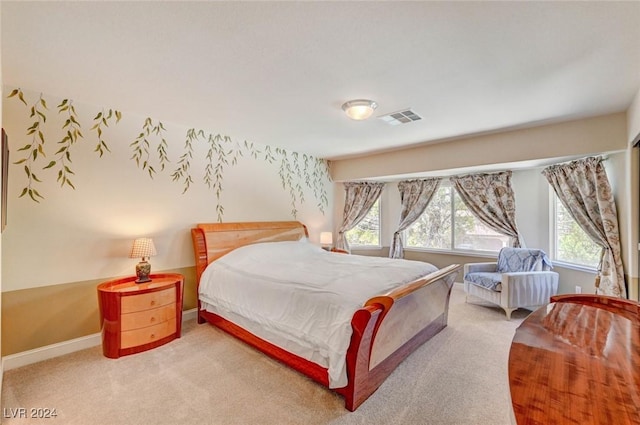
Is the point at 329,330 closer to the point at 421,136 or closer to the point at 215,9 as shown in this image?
the point at 215,9

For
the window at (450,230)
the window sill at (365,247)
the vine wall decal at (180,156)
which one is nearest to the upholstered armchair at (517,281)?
the window at (450,230)

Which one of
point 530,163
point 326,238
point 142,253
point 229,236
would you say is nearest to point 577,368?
point 142,253

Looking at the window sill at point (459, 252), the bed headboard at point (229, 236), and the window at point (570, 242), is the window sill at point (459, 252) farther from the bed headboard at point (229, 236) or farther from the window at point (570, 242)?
the bed headboard at point (229, 236)

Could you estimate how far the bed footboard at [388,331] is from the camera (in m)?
1.96

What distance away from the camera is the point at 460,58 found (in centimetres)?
206

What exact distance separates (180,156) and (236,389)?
282 centimetres

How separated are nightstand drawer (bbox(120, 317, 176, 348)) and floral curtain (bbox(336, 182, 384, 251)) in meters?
3.62

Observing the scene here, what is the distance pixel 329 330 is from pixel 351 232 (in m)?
4.22

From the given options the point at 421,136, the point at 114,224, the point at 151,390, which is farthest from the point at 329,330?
the point at 421,136

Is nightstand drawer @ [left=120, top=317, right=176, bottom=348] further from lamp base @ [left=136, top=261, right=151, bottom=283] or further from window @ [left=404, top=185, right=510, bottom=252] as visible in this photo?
window @ [left=404, top=185, right=510, bottom=252]

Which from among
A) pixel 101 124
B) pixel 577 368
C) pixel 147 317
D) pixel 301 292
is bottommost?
pixel 147 317

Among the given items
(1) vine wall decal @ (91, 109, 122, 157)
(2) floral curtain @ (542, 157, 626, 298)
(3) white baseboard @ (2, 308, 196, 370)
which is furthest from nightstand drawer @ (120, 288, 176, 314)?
(2) floral curtain @ (542, 157, 626, 298)

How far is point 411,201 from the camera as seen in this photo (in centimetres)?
560

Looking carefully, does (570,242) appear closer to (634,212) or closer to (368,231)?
(634,212)
